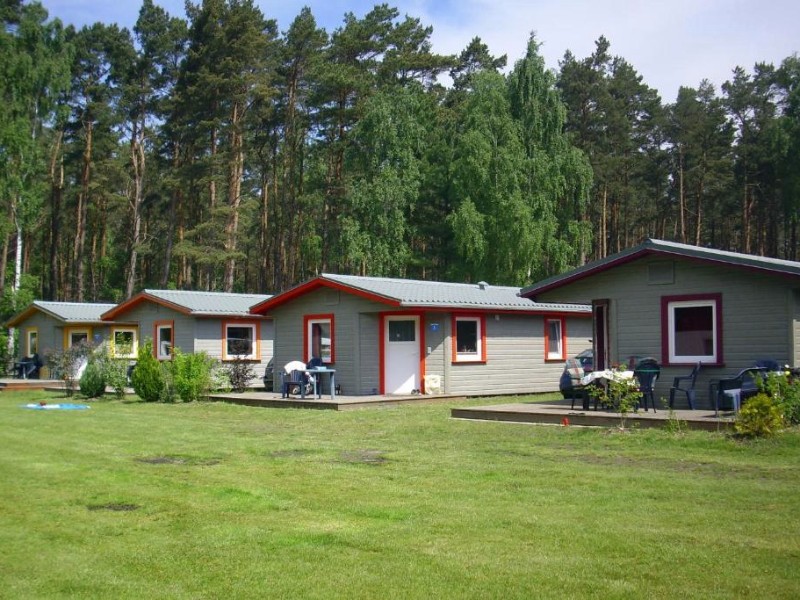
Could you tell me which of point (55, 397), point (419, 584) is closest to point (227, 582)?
point (419, 584)

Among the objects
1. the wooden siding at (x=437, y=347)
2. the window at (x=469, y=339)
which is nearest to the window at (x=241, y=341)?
the wooden siding at (x=437, y=347)

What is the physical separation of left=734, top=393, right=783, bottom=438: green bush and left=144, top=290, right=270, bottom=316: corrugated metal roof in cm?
1523

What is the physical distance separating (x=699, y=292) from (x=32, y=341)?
2661 centimetres

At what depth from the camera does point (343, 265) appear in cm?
3850

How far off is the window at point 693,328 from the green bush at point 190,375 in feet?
36.3

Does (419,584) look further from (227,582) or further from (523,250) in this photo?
(523,250)

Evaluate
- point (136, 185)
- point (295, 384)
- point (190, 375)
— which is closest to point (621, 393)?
point (295, 384)

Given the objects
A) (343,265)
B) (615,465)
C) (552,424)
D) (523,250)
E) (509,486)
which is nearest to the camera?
(509,486)

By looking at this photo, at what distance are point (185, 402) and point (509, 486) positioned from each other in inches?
534

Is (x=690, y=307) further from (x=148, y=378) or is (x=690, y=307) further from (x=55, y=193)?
(x=55, y=193)

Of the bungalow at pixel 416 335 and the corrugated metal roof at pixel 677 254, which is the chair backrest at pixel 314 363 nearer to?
the bungalow at pixel 416 335

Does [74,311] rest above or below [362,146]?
below

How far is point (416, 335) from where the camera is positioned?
1956 cm

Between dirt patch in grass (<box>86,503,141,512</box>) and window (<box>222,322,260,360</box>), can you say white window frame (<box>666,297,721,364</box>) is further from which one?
window (<box>222,322,260,360</box>)
